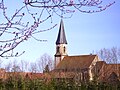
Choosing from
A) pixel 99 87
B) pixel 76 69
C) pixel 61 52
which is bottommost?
pixel 99 87

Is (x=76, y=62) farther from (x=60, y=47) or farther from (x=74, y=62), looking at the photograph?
(x=60, y=47)

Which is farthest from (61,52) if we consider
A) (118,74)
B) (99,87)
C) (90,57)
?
(99,87)

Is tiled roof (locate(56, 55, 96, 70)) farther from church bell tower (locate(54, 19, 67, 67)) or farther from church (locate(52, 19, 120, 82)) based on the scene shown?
church bell tower (locate(54, 19, 67, 67))

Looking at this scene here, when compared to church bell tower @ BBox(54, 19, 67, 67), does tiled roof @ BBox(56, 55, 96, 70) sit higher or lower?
lower

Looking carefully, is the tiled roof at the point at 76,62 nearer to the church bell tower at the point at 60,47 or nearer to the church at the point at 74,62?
the church at the point at 74,62

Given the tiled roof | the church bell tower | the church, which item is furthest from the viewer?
the church bell tower

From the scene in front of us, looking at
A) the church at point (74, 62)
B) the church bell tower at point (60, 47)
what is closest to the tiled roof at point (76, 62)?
the church at point (74, 62)

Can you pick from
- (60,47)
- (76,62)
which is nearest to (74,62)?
(76,62)

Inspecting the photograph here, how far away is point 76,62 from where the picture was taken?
59031mm

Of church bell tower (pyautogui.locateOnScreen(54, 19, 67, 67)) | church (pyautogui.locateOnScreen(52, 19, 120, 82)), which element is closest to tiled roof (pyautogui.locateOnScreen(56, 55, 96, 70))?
church (pyautogui.locateOnScreen(52, 19, 120, 82))

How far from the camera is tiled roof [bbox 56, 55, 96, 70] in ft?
190

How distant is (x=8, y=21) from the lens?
2514mm

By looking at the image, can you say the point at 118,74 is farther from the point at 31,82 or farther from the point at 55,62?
the point at 31,82

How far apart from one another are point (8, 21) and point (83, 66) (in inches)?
2204
